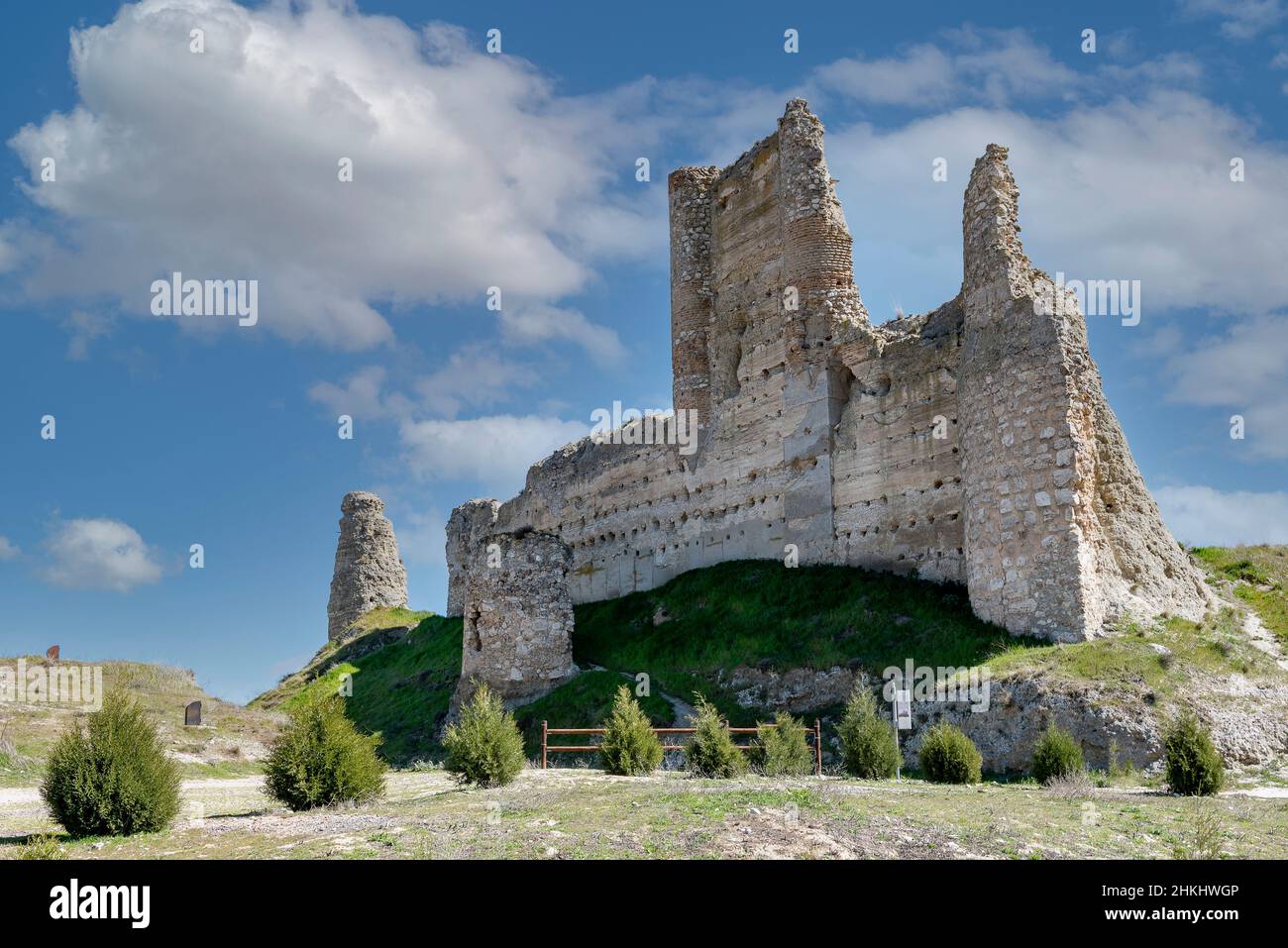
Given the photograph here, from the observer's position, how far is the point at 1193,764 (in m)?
13.8

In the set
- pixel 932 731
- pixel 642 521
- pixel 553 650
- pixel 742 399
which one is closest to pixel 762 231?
pixel 742 399

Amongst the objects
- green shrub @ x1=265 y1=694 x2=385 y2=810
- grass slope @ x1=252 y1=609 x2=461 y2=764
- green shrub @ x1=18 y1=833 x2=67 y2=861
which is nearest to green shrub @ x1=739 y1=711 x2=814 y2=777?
green shrub @ x1=265 y1=694 x2=385 y2=810

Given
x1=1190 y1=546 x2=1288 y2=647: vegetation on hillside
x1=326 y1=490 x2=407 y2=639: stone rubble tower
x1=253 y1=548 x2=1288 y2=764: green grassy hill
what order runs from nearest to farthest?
x1=253 y1=548 x2=1288 y2=764: green grassy hill → x1=1190 y1=546 x2=1288 y2=647: vegetation on hillside → x1=326 y1=490 x2=407 y2=639: stone rubble tower

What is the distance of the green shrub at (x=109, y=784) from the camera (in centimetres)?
1108

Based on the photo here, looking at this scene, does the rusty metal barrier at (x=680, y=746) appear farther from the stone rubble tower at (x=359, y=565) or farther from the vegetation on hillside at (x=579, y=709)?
the stone rubble tower at (x=359, y=565)

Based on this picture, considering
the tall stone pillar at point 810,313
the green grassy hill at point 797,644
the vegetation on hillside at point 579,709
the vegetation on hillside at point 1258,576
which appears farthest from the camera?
the tall stone pillar at point 810,313

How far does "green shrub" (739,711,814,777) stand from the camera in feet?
52.9

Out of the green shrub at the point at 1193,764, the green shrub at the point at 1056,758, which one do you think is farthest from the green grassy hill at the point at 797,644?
the green shrub at the point at 1193,764

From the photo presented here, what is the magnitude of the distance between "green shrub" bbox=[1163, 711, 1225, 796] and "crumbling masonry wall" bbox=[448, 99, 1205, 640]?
4847mm

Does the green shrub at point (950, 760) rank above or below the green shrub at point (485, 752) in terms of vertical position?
below

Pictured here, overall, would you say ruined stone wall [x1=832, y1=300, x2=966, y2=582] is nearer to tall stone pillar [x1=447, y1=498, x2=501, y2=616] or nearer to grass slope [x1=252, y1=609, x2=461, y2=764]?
grass slope [x1=252, y1=609, x2=461, y2=764]
